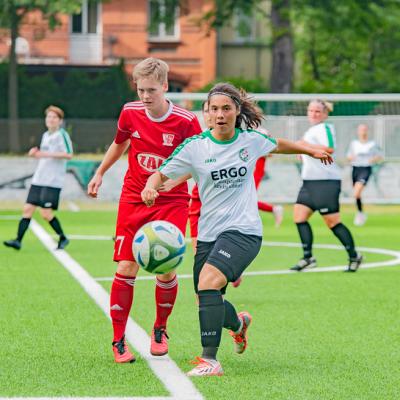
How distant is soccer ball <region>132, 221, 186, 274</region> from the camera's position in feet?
25.4

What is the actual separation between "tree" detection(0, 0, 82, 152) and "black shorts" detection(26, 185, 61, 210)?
726 inches

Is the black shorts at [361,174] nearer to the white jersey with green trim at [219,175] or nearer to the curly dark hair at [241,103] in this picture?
the curly dark hair at [241,103]

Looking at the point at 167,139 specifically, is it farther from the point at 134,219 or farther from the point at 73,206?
the point at 73,206

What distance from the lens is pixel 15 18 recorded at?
1569 inches

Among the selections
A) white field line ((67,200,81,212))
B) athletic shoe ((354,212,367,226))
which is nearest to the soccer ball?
athletic shoe ((354,212,367,226))

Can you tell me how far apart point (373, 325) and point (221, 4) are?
31.7 m

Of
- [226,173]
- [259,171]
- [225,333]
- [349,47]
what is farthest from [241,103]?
[349,47]

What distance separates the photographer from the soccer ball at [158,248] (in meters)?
7.75

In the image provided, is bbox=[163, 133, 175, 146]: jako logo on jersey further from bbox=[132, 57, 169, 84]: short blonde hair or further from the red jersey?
bbox=[132, 57, 169, 84]: short blonde hair

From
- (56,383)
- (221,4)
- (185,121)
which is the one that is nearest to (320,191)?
(185,121)

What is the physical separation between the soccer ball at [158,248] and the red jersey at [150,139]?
2.02 ft

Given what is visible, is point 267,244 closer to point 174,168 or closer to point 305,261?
point 305,261

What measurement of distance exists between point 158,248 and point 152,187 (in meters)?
0.40

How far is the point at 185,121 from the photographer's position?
8469 mm
